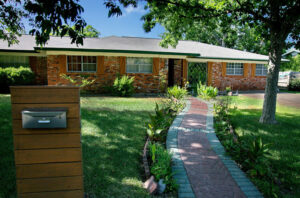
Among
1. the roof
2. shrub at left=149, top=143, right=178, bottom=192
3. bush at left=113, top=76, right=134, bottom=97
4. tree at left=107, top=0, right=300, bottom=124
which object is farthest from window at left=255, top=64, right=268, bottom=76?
shrub at left=149, top=143, right=178, bottom=192

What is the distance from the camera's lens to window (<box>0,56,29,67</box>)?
45.9ft

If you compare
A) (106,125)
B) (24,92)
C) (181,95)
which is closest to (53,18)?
(24,92)

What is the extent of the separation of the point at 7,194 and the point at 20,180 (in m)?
0.72

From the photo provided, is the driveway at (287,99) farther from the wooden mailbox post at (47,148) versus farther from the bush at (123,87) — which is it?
the wooden mailbox post at (47,148)

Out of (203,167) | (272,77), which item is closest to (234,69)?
(272,77)

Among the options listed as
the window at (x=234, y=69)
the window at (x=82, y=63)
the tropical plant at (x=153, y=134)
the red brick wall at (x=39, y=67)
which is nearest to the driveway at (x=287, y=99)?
the window at (x=234, y=69)

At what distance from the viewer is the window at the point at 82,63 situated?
12477 millimetres

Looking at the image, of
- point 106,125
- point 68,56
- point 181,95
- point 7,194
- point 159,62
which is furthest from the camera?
point 159,62

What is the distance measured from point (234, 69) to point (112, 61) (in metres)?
9.44

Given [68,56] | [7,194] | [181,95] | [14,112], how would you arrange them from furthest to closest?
[68,56], [181,95], [7,194], [14,112]

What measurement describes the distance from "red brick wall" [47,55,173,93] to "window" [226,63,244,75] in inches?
229

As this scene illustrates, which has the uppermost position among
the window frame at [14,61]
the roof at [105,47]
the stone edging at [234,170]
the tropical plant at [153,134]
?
the roof at [105,47]

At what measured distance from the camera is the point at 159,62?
13258 millimetres

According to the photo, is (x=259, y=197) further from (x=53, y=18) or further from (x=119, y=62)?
(x=119, y=62)
